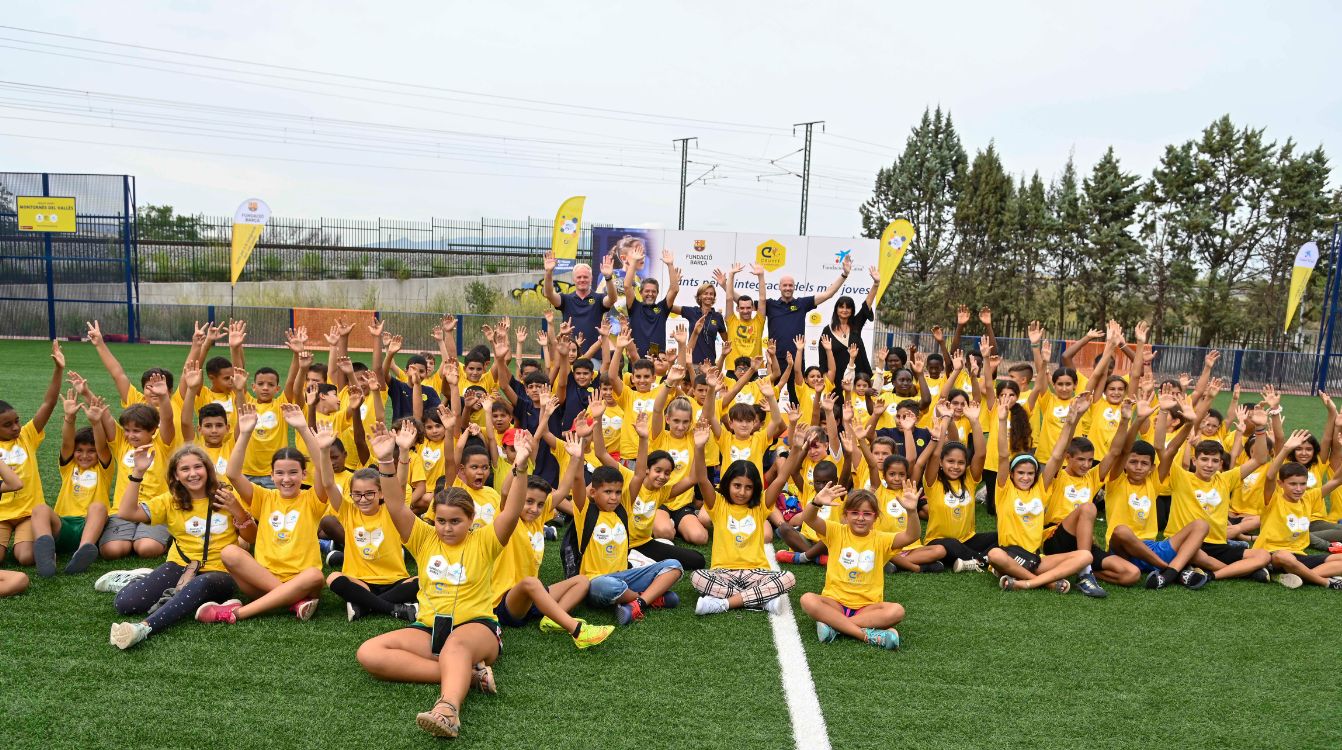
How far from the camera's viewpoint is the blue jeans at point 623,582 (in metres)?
5.20

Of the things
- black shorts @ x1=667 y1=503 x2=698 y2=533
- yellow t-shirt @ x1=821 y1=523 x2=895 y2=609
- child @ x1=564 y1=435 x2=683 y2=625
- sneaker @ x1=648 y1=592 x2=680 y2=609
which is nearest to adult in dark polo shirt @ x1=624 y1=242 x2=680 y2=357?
black shorts @ x1=667 y1=503 x2=698 y2=533

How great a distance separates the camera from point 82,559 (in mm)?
5559

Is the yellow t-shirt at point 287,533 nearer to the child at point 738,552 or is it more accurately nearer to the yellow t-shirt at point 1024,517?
the child at point 738,552

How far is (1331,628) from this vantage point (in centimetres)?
530

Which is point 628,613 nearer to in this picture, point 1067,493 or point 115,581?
point 115,581

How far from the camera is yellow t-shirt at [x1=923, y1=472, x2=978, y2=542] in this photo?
20.9 feet

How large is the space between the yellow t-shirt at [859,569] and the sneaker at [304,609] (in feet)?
9.95

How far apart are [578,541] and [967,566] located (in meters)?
2.86

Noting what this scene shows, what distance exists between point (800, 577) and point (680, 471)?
135 centimetres

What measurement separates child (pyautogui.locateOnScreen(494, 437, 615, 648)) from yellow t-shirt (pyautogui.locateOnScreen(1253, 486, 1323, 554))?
4.96 meters

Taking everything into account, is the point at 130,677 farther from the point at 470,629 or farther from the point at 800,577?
the point at 800,577

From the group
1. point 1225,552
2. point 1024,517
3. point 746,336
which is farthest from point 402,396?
point 1225,552

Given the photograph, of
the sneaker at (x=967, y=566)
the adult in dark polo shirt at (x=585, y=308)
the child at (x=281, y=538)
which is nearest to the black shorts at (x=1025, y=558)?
the sneaker at (x=967, y=566)

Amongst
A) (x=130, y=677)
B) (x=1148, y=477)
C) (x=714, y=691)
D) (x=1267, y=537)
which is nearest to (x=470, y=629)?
(x=714, y=691)
